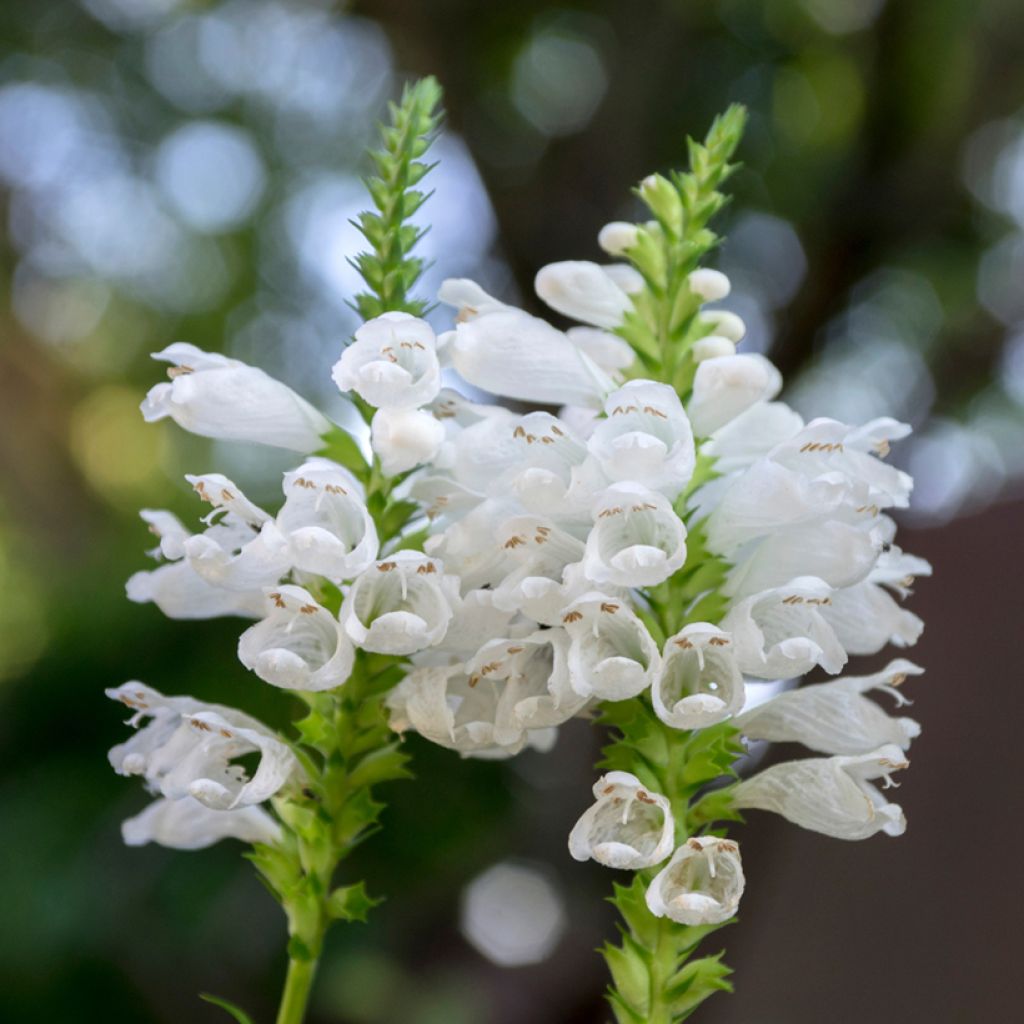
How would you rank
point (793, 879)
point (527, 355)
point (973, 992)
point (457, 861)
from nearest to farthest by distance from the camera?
1. point (527, 355)
2. point (973, 992)
3. point (793, 879)
4. point (457, 861)

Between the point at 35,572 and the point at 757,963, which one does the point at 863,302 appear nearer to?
the point at 757,963

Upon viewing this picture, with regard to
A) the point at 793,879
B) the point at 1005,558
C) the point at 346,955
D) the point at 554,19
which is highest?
the point at 554,19

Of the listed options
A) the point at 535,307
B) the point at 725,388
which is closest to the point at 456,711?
the point at 725,388

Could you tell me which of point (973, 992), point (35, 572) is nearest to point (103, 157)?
point (35, 572)

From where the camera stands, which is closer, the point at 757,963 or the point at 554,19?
the point at 757,963

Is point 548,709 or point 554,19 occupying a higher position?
point 554,19

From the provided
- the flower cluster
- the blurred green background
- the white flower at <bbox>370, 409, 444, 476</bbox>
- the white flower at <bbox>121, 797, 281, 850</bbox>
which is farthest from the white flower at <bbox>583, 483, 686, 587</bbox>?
the blurred green background

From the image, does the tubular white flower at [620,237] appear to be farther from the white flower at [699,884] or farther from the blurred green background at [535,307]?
the blurred green background at [535,307]
